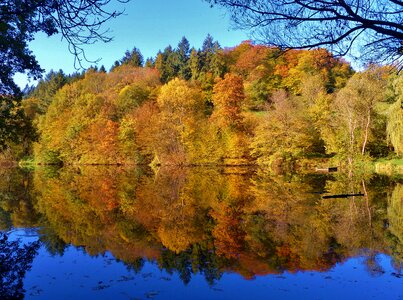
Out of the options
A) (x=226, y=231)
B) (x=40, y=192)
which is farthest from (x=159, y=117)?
(x=226, y=231)

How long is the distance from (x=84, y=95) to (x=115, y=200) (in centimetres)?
4310

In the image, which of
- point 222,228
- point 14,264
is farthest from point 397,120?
point 14,264

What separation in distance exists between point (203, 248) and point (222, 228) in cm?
215

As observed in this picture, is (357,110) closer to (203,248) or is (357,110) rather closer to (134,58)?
(203,248)

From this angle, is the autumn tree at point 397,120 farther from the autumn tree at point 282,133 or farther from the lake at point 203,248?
the lake at point 203,248

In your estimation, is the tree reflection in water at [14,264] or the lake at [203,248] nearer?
the tree reflection in water at [14,264]

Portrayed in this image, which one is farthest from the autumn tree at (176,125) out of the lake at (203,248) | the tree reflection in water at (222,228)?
the lake at (203,248)

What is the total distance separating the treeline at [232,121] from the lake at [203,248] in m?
15.7

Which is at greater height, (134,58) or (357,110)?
(134,58)

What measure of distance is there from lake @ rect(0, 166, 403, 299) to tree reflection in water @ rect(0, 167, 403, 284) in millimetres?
35

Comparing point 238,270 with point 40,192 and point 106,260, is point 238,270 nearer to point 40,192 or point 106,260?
point 106,260

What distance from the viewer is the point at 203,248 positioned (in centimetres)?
962

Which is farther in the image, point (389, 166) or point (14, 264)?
point (389, 166)

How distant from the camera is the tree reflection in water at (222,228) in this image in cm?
872
